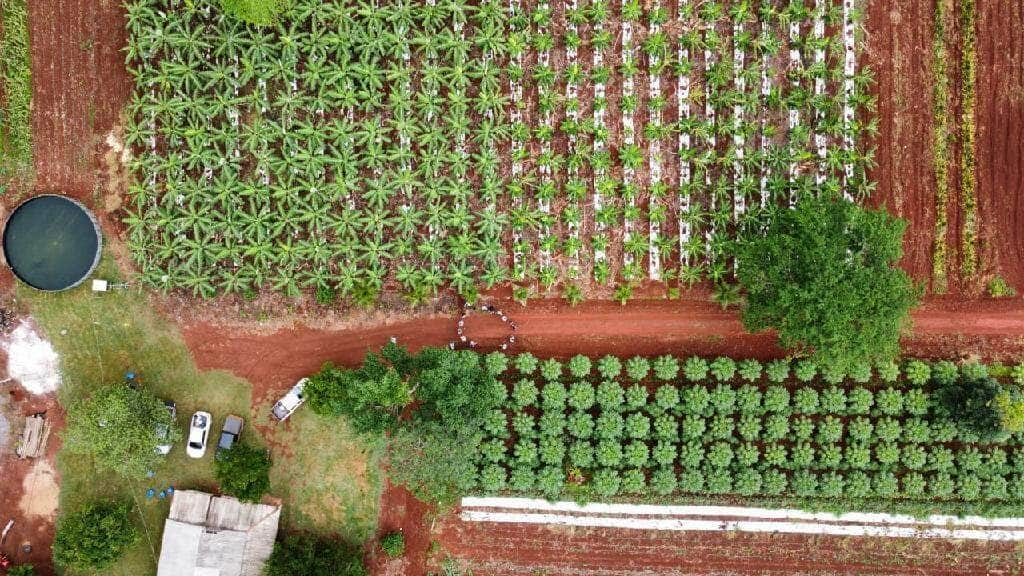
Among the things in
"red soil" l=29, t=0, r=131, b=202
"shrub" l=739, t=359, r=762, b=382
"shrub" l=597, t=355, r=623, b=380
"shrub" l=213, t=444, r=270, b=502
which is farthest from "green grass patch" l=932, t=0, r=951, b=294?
"red soil" l=29, t=0, r=131, b=202

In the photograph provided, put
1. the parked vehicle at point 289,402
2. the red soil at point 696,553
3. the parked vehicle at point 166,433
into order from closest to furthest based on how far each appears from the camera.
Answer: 1. the parked vehicle at point 166,433
2. the parked vehicle at point 289,402
3. the red soil at point 696,553

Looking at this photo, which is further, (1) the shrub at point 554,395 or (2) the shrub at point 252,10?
(1) the shrub at point 554,395

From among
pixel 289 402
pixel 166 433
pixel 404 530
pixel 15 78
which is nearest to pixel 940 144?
pixel 404 530

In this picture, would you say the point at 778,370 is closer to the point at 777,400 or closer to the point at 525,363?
the point at 777,400

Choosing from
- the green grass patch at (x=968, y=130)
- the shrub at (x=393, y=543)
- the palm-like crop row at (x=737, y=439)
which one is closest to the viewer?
the palm-like crop row at (x=737, y=439)

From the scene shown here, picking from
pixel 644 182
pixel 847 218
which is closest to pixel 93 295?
pixel 644 182

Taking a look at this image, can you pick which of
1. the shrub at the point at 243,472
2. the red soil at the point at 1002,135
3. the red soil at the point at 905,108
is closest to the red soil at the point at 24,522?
the shrub at the point at 243,472

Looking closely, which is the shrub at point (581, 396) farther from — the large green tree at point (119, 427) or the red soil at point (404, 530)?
the large green tree at point (119, 427)

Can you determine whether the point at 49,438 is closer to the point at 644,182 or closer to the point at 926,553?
the point at 644,182
